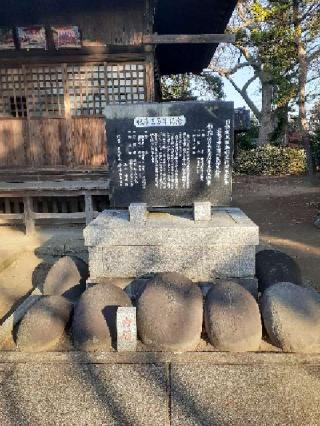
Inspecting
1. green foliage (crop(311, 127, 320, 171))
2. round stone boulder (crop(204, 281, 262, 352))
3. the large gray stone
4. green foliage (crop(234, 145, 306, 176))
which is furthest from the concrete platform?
green foliage (crop(311, 127, 320, 171))

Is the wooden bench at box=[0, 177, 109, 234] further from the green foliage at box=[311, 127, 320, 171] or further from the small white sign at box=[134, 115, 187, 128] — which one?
the green foliage at box=[311, 127, 320, 171]

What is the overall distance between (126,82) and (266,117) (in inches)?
574

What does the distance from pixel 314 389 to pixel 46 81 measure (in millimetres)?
7812

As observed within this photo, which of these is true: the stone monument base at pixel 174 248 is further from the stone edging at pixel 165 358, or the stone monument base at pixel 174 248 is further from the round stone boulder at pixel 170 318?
the stone edging at pixel 165 358

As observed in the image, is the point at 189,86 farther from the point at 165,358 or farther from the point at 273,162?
the point at 165,358

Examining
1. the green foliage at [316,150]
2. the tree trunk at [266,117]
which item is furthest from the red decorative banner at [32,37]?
the tree trunk at [266,117]

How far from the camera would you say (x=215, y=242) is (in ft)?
14.6

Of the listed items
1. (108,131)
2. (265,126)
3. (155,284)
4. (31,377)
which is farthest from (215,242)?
(265,126)

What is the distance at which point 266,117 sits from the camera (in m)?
21.2

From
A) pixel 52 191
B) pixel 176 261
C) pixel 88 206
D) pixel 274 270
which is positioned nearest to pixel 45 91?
pixel 52 191

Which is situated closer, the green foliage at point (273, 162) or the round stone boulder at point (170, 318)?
the round stone boulder at point (170, 318)

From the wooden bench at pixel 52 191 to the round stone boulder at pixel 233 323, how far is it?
501 centimetres

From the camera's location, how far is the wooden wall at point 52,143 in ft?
28.1

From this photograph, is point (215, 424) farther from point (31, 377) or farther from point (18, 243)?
point (18, 243)
